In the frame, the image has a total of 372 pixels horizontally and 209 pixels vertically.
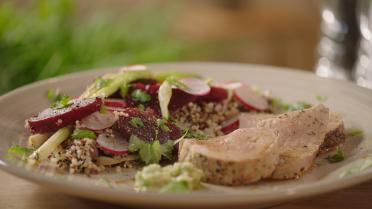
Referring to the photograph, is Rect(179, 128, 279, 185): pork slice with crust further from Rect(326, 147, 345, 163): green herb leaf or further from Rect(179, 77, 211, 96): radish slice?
Rect(179, 77, 211, 96): radish slice

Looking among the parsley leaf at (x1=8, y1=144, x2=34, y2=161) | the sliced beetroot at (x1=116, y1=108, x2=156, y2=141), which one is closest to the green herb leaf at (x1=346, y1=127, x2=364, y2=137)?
the sliced beetroot at (x1=116, y1=108, x2=156, y2=141)

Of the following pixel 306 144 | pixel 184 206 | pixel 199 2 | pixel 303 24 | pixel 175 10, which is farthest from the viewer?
pixel 199 2

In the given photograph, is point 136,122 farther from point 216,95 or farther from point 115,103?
point 216,95

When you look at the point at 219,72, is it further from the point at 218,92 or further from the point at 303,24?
the point at 303,24

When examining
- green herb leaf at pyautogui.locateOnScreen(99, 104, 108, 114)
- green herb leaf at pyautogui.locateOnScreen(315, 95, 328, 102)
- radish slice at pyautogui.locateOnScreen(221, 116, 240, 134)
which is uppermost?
green herb leaf at pyautogui.locateOnScreen(99, 104, 108, 114)

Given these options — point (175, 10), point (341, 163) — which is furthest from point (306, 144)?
point (175, 10)

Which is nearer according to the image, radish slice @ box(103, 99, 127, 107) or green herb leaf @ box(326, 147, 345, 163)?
green herb leaf @ box(326, 147, 345, 163)
